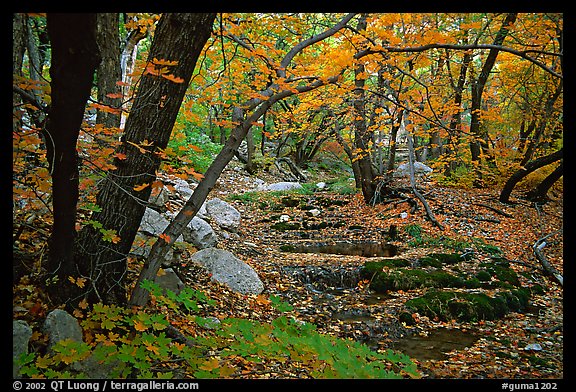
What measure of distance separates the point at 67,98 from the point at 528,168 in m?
10.7

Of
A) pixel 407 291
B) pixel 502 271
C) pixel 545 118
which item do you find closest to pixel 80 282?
pixel 407 291

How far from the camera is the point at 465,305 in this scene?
209 inches

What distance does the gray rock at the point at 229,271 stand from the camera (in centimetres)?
536

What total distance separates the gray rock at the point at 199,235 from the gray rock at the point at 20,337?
142 inches

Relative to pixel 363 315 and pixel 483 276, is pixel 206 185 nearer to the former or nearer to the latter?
pixel 363 315

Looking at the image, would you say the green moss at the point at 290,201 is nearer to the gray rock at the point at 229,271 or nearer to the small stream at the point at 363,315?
the small stream at the point at 363,315

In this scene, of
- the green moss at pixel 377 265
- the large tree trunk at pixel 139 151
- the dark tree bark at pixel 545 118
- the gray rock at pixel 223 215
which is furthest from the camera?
the dark tree bark at pixel 545 118

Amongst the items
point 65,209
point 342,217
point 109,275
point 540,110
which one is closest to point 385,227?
point 342,217

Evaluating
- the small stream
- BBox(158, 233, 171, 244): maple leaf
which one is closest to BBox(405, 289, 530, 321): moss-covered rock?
the small stream

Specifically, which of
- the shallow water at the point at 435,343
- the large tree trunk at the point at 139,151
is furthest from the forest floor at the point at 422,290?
the large tree trunk at the point at 139,151

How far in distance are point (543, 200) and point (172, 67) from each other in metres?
11.2

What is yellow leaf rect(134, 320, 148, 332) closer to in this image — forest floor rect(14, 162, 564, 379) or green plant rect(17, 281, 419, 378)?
green plant rect(17, 281, 419, 378)

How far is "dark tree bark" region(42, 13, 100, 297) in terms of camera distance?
1651 mm

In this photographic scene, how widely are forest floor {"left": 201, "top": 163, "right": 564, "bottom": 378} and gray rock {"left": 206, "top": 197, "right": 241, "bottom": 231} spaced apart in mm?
400
